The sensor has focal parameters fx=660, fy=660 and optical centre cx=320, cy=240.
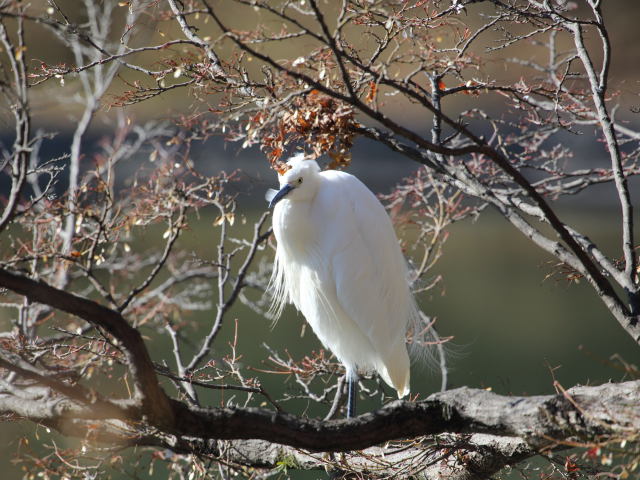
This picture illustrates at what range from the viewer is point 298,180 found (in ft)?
6.58

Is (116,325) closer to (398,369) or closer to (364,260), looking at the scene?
(364,260)

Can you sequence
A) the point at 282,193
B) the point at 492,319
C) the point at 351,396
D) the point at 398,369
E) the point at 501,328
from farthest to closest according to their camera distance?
the point at 492,319 < the point at 501,328 < the point at 398,369 < the point at 351,396 < the point at 282,193

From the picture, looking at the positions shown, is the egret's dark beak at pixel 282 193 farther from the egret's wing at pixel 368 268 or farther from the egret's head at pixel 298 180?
the egret's wing at pixel 368 268

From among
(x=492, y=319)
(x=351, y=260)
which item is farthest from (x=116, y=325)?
(x=492, y=319)

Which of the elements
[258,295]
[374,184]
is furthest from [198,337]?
[374,184]

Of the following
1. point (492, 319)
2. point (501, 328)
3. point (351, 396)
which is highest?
point (492, 319)

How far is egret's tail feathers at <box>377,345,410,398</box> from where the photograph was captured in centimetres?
222

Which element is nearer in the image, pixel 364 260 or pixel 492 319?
pixel 364 260

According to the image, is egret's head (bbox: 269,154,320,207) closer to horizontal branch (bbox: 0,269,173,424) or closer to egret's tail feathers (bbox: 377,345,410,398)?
egret's tail feathers (bbox: 377,345,410,398)

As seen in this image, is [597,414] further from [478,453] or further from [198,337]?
[198,337]

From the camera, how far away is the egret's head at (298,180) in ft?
Answer: 6.44

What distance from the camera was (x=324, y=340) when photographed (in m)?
2.38

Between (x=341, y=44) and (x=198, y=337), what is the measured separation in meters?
6.40

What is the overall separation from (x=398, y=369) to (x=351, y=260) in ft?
1.39
